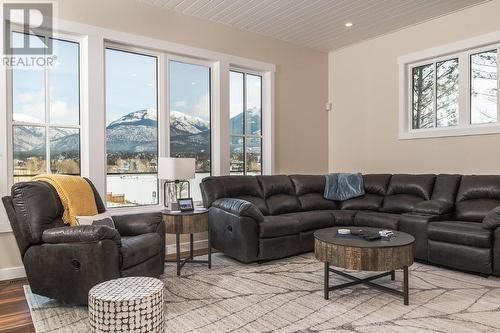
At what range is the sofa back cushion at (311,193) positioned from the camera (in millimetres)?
4965

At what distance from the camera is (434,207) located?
405 centimetres

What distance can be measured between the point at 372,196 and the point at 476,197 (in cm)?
130

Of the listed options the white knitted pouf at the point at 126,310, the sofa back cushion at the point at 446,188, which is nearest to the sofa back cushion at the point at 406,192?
the sofa back cushion at the point at 446,188

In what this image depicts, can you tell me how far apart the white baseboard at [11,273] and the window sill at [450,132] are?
5120 millimetres

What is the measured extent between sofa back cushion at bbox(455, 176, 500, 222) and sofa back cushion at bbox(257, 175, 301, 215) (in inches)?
77.4

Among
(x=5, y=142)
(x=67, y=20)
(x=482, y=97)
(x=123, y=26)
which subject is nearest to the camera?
(x=5, y=142)

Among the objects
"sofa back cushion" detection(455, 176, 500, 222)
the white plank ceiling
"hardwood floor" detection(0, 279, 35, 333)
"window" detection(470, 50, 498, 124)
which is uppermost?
the white plank ceiling

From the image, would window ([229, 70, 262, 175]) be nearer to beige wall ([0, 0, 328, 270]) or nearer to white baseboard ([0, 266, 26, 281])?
beige wall ([0, 0, 328, 270])

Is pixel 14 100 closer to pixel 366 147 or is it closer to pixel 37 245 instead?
pixel 37 245

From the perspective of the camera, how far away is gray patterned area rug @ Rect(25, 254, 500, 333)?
2.44 m

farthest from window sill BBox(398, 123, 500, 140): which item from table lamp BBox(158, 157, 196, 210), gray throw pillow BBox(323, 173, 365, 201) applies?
table lamp BBox(158, 157, 196, 210)

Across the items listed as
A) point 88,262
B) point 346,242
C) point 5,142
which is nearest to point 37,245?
point 88,262

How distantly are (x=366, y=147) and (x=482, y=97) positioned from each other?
1763 millimetres

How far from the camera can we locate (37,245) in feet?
8.87
